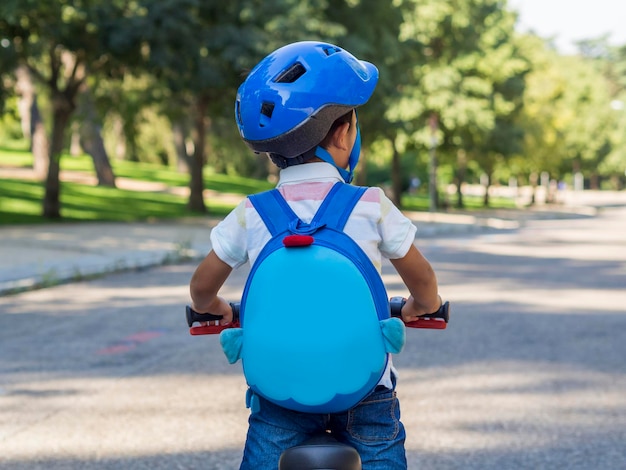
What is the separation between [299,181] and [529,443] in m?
3.00

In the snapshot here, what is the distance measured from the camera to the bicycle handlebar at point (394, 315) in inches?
105

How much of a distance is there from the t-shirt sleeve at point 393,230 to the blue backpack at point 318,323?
0.33ft

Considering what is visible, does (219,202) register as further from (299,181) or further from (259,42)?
(299,181)

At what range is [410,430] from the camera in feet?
17.6

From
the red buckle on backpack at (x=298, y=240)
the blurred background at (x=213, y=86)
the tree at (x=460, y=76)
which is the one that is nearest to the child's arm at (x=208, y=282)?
the red buckle on backpack at (x=298, y=240)

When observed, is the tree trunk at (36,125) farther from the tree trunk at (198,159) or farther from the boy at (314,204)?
the boy at (314,204)

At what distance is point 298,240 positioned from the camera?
2344mm

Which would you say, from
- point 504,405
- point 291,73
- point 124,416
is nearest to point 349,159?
point 291,73

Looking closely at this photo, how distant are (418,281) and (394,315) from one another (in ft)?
0.59

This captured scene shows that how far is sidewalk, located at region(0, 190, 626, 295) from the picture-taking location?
43.1 feet

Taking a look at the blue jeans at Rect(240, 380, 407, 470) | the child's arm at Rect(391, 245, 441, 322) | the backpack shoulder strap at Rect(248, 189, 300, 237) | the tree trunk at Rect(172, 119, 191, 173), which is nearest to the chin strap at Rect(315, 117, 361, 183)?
the backpack shoulder strap at Rect(248, 189, 300, 237)

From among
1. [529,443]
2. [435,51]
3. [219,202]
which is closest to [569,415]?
[529,443]

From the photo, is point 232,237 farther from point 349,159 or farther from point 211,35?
point 211,35

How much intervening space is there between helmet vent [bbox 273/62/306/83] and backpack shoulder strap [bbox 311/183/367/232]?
0.94ft
